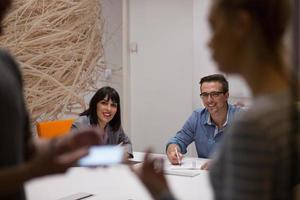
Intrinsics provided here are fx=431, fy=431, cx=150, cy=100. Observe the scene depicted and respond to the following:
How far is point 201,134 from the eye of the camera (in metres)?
2.75

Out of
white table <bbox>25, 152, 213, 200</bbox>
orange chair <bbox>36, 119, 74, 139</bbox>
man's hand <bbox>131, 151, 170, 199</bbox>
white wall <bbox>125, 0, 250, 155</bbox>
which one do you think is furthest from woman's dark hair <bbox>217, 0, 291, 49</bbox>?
white wall <bbox>125, 0, 250, 155</bbox>

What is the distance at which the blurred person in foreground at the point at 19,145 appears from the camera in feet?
2.07

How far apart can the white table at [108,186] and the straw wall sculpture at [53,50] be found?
1.37 metres

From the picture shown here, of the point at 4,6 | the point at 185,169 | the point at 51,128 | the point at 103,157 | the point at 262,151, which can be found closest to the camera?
the point at 262,151

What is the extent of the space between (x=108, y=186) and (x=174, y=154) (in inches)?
26.1

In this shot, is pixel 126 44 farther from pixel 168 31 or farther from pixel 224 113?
pixel 224 113

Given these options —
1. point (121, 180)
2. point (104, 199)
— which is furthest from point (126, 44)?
point (104, 199)

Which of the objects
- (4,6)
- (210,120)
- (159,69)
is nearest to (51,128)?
(210,120)

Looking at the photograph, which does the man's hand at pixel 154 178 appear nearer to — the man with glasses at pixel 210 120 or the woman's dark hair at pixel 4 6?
the woman's dark hair at pixel 4 6

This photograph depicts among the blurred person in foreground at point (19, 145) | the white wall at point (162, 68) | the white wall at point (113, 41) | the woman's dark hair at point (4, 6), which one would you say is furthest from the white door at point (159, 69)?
the woman's dark hair at point (4, 6)

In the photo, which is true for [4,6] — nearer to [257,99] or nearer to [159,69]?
[257,99]

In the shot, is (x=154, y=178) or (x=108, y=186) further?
(x=108, y=186)

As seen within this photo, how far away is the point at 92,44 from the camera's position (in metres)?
3.71

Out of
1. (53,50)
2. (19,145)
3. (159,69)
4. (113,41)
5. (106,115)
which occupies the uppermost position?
(113,41)
